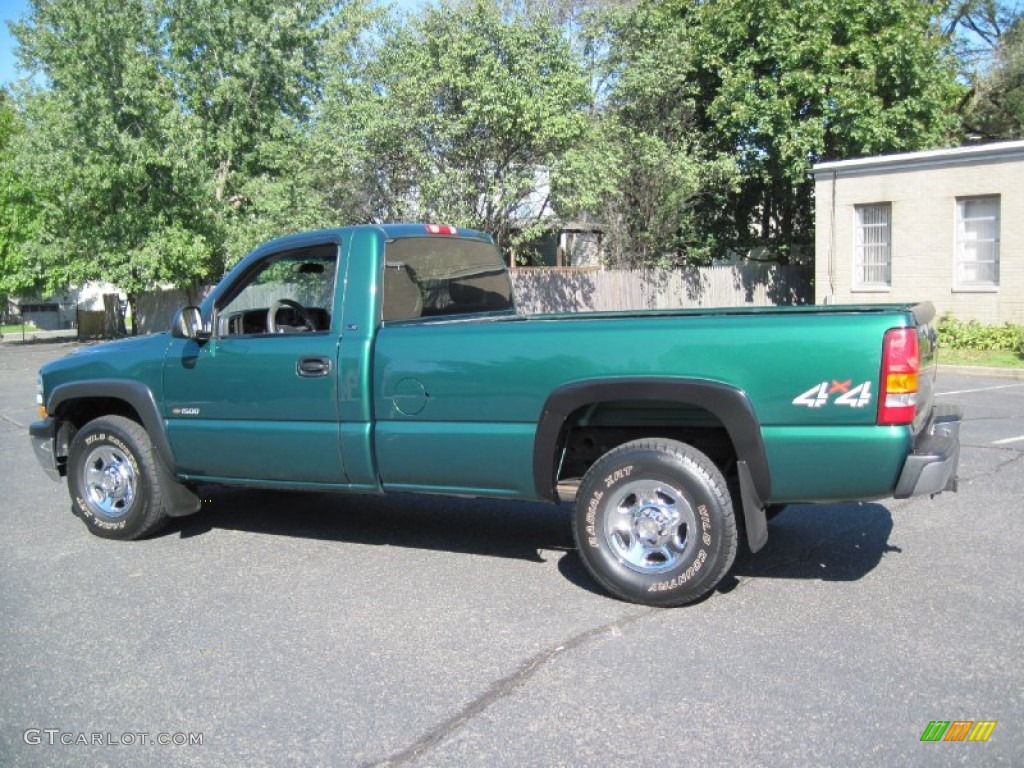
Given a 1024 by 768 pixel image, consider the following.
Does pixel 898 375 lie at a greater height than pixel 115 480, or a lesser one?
greater

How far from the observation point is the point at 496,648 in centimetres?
421

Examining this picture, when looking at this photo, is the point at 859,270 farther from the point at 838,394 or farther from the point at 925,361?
the point at 838,394

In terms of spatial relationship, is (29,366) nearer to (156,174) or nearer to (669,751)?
(156,174)

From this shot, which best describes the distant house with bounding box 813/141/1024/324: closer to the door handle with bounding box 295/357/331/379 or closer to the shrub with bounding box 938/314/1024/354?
the shrub with bounding box 938/314/1024/354

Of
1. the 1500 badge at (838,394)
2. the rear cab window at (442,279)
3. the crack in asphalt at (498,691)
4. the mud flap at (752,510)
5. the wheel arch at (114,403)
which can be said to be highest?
the rear cab window at (442,279)

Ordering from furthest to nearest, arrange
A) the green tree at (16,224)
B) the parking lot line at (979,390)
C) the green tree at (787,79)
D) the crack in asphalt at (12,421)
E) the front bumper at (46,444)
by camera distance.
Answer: the green tree at (16,224), the green tree at (787,79), the parking lot line at (979,390), the crack in asphalt at (12,421), the front bumper at (46,444)

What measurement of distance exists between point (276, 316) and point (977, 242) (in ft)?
61.8

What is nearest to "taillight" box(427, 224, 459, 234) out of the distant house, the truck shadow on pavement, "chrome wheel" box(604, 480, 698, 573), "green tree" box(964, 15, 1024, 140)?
the truck shadow on pavement

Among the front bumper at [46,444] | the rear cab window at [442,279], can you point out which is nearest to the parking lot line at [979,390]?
the rear cab window at [442,279]

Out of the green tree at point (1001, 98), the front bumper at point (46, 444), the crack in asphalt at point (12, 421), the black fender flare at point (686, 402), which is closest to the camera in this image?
the black fender flare at point (686, 402)

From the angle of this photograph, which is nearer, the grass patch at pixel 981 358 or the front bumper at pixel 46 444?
the front bumper at pixel 46 444

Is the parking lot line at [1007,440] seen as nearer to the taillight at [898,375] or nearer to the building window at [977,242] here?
the taillight at [898,375]

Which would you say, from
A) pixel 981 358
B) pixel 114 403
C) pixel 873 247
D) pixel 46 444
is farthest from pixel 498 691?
pixel 873 247

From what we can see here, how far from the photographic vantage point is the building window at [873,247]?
21.8m
